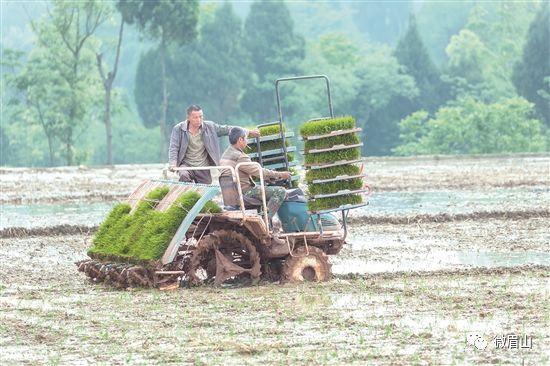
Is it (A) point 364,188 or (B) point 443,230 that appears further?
(B) point 443,230

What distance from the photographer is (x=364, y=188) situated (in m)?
14.1

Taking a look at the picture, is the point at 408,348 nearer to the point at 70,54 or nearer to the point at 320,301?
the point at 320,301

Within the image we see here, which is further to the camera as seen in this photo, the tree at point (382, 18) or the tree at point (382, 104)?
the tree at point (382, 18)

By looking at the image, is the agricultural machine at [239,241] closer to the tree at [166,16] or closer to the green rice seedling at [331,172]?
the green rice seedling at [331,172]

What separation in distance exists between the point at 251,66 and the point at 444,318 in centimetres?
6326

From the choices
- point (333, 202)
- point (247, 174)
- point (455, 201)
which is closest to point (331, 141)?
point (333, 202)

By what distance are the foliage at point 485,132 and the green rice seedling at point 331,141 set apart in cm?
4922

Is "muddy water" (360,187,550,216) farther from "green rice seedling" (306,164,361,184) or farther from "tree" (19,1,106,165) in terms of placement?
"tree" (19,1,106,165)

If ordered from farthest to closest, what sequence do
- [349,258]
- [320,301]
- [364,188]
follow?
[349,258]
[364,188]
[320,301]

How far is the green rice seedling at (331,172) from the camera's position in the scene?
13883 millimetres

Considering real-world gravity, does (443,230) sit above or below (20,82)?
below

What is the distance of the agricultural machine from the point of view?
541 inches

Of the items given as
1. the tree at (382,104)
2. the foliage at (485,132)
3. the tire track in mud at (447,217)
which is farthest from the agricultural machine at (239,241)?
the tree at (382,104)

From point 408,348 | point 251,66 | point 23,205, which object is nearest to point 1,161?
point 251,66
